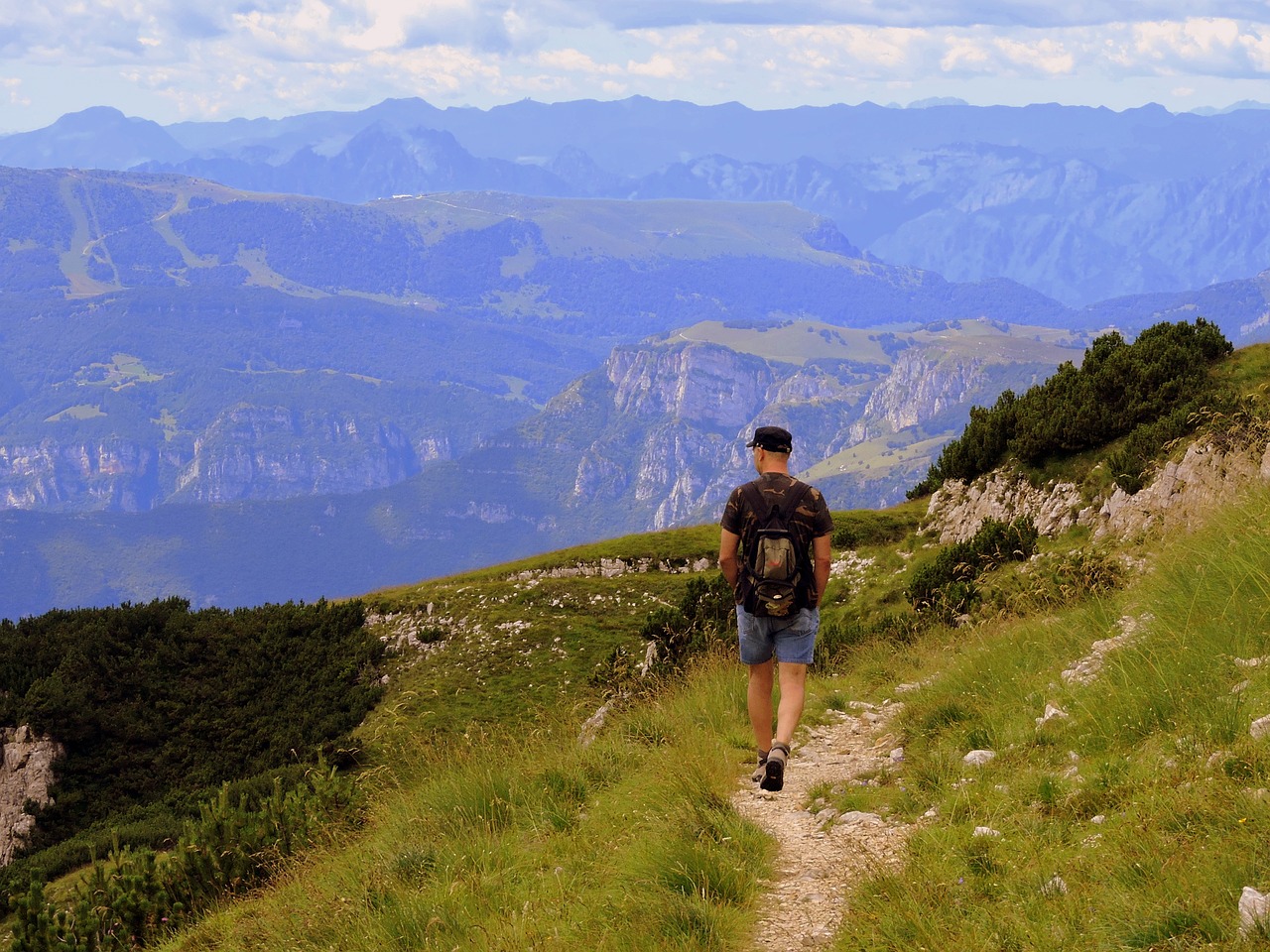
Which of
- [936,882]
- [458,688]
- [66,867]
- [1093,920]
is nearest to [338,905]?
[936,882]

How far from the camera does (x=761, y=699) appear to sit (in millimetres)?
11273

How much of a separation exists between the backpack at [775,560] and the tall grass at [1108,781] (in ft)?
6.78

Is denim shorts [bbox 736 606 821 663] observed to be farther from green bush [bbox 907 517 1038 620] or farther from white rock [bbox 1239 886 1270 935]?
green bush [bbox 907 517 1038 620]

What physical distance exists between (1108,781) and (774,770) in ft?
10.9

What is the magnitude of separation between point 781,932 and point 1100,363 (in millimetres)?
23269

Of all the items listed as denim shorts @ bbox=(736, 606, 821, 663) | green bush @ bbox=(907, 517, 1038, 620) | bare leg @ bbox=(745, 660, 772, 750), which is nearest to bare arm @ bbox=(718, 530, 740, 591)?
denim shorts @ bbox=(736, 606, 821, 663)

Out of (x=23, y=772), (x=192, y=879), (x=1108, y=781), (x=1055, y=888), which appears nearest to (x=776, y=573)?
(x=1108, y=781)

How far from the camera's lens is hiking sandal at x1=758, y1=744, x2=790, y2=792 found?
1038 centimetres

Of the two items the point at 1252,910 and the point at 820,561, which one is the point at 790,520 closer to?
the point at 820,561

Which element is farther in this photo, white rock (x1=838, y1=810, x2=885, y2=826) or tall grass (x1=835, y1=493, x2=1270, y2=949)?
white rock (x1=838, y1=810, x2=885, y2=826)

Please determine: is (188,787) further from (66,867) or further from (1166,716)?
(1166,716)

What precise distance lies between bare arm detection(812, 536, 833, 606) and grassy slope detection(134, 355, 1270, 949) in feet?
6.41

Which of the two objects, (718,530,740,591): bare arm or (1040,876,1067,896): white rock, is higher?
(718,530,740,591): bare arm

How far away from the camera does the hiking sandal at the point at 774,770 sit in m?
10.4
